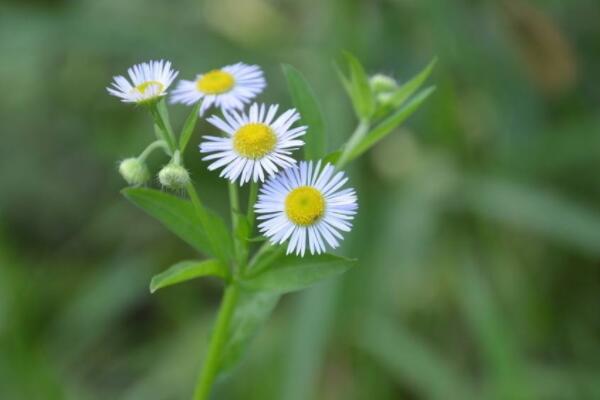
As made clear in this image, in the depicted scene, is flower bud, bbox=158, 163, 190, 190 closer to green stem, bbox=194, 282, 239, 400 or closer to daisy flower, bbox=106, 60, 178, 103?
daisy flower, bbox=106, 60, 178, 103

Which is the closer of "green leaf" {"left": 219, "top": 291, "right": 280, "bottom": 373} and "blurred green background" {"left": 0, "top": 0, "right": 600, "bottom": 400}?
"green leaf" {"left": 219, "top": 291, "right": 280, "bottom": 373}

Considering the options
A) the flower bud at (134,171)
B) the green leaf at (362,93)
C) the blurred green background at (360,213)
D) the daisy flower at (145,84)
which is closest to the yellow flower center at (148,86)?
the daisy flower at (145,84)

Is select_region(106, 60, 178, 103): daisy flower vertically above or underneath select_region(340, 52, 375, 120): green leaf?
underneath

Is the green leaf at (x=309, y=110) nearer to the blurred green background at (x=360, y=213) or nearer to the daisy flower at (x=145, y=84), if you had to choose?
the daisy flower at (x=145, y=84)

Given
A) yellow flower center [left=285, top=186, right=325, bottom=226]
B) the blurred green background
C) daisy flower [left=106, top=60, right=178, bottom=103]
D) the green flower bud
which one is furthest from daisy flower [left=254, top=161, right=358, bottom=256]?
the blurred green background

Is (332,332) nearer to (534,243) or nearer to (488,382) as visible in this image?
(488,382)

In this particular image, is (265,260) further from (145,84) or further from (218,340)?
(145,84)
